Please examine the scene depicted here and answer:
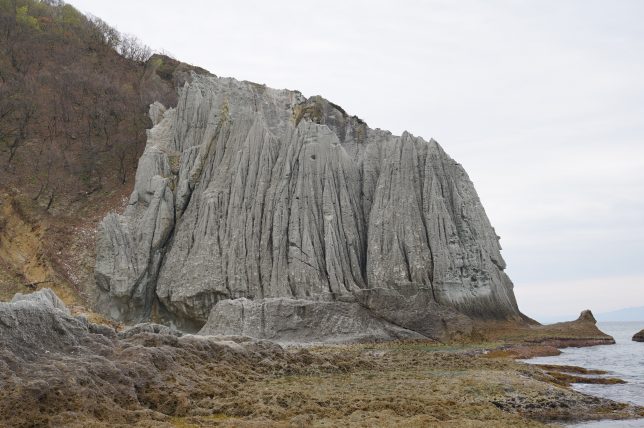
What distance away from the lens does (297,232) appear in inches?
1757

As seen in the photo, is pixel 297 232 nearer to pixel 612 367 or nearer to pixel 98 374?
pixel 612 367

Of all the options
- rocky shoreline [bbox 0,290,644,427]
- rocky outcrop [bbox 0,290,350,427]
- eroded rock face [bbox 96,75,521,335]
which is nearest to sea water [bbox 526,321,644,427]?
rocky shoreline [bbox 0,290,644,427]

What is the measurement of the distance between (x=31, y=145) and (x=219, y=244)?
22797 millimetres

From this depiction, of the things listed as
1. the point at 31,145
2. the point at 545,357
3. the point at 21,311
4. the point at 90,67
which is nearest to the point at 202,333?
the point at 545,357

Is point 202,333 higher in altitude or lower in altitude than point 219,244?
lower

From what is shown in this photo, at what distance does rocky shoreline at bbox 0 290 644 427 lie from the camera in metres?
14.1

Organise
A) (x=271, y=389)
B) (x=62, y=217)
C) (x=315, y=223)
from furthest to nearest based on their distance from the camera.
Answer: (x=62, y=217), (x=315, y=223), (x=271, y=389)

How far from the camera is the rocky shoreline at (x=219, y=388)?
46.2 ft

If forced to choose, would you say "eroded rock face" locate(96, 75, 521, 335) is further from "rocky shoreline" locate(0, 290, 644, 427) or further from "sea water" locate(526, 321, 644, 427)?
"rocky shoreline" locate(0, 290, 644, 427)

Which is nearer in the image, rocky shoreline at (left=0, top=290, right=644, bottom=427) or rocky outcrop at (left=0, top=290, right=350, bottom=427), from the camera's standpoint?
rocky outcrop at (left=0, top=290, right=350, bottom=427)

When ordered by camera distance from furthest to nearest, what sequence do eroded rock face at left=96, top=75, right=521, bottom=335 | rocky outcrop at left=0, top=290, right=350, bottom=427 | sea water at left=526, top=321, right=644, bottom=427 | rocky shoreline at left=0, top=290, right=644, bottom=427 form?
eroded rock face at left=96, top=75, right=521, bottom=335
sea water at left=526, top=321, right=644, bottom=427
rocky shoreline at left=0, top=290, right=644, bottom=427
rocky outcrop at left=0, top=290, right=350, bottom=427

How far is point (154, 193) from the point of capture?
47812mm

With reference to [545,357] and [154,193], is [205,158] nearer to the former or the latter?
[154,193]

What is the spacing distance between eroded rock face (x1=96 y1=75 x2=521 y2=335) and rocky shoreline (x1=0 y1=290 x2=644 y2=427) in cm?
1783
